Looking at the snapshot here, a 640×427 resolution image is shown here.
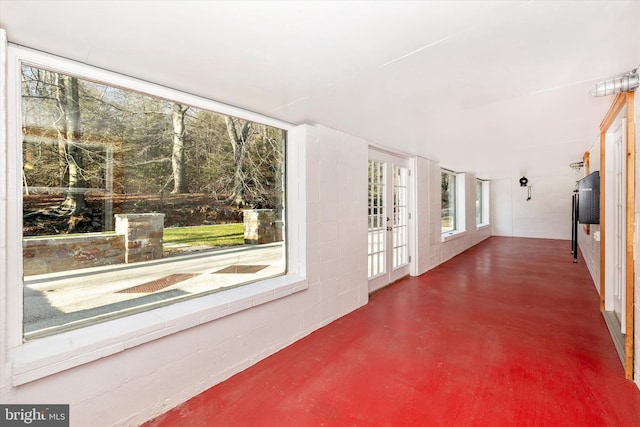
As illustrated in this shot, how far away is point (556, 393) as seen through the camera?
1833mm

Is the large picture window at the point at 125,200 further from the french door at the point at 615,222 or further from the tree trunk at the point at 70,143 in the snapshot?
the french door at the point at 615,222

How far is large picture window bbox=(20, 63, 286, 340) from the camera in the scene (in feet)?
5.03

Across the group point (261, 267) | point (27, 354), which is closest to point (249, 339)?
point (261, 267)

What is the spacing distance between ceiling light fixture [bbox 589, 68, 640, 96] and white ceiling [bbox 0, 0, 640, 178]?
0.16 ft

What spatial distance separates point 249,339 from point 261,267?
0.66 meters

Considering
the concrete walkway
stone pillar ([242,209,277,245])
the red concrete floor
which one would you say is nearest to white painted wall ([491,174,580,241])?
the red concrete floor

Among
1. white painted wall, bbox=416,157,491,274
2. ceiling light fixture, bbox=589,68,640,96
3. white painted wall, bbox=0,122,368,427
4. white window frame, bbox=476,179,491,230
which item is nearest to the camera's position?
white painted wall, bbox=0,122,368,427

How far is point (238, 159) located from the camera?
98.3 inches

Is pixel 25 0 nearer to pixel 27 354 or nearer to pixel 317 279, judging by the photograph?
pixel 27 354

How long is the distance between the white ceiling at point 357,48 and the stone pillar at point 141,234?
93cm

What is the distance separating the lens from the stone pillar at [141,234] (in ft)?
6.13

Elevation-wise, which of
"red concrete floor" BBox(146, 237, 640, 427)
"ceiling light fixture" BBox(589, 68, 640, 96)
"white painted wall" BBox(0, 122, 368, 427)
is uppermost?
"ceiling light fixture" BBox(589, 68, 640, 96)

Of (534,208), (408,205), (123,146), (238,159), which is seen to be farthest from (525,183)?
(123,146)

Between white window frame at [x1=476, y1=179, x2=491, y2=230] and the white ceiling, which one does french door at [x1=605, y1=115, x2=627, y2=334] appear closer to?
the white ceiling
